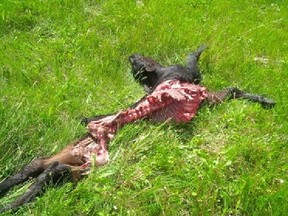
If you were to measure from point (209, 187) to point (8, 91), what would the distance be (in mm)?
2130

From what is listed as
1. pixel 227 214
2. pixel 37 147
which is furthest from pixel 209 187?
pixel 37 147

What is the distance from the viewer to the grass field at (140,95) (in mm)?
3744

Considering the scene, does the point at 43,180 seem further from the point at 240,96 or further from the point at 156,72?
the point at 240,96

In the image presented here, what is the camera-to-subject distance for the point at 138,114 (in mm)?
4461

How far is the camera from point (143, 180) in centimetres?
386

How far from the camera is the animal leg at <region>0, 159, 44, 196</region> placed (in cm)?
355

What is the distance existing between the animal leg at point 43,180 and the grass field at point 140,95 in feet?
0.19

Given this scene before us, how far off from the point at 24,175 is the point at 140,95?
5.76 feet

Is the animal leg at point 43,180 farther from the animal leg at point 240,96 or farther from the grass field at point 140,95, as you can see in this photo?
the animal leg at point 240,96

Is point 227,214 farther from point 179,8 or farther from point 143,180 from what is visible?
point 179,8

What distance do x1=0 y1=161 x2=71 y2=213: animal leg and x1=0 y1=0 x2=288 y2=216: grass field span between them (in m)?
0.06

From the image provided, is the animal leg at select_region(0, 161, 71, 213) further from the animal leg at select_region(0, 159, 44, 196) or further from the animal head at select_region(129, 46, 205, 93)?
the animal head at select_region(129, 46, 205, 93)

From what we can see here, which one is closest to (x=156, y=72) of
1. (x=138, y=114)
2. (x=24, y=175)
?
(x=138, y=114)

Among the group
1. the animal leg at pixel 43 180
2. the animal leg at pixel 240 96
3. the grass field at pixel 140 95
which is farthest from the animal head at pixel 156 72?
the animal leg at pixel 43 180
